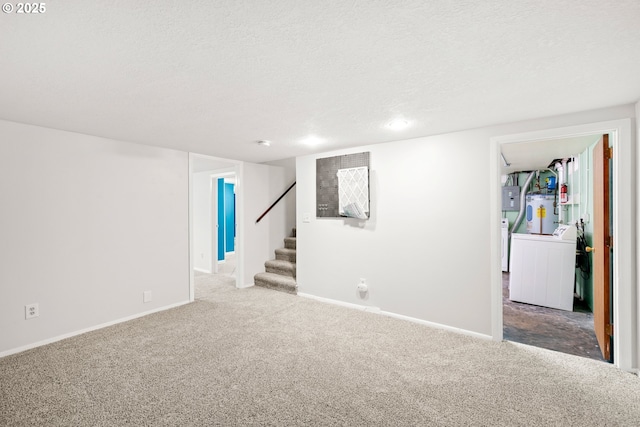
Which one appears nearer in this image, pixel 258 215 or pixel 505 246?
pixel 258 215

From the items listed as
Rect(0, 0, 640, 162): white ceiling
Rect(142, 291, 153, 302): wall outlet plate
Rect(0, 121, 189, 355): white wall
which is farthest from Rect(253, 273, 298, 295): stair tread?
Rect(0, 0, 640, 162): white ceiling

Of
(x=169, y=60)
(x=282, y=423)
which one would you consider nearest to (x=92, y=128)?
(x=169, y=60)

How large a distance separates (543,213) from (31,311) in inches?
306

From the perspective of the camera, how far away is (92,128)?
2777 mm

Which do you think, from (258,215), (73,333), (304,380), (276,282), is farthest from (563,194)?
(73,333)

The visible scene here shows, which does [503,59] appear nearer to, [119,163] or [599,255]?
[599,255]

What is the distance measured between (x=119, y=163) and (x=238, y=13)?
286 centimetres

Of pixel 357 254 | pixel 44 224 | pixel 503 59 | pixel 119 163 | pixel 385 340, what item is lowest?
pixel 385 340

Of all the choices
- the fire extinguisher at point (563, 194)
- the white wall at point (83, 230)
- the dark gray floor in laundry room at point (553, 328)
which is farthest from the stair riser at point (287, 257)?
the fire extinguisher at point (563, 194)

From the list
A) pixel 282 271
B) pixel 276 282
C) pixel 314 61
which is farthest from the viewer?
pixel 282 271

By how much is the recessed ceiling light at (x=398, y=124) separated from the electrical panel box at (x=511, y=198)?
4797 millimetres

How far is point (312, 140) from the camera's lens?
3.33 meters

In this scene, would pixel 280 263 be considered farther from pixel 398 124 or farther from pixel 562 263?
pixel 562 263

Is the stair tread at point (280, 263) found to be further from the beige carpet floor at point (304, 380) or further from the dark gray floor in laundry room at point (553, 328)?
the dark gray floor in laundry room at point (553, 328)
